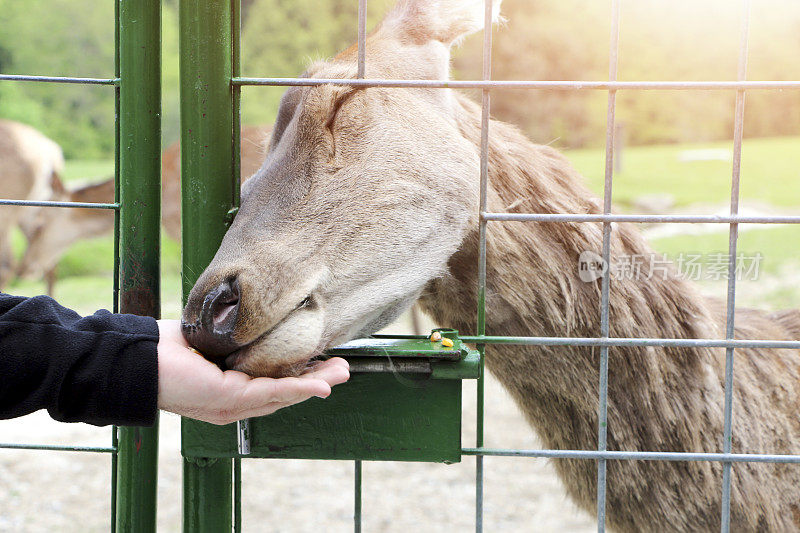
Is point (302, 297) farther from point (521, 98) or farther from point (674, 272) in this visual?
point (521, 98)

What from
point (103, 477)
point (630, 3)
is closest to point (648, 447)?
point (103, 477)

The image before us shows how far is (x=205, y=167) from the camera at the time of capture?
1488 millimetres

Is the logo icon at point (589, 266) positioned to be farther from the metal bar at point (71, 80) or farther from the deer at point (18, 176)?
the deer at point (18, 176)

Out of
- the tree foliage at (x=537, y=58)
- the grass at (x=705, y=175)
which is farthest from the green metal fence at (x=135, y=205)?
the tree foliage at (x=537, y=58)

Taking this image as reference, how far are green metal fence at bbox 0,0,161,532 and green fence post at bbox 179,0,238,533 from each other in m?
0.08

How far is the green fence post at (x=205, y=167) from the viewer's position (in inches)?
57.2

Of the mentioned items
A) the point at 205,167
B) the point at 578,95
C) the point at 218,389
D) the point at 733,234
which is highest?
the point at 578,95

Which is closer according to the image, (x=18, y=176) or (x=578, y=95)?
(x=18, y=176)

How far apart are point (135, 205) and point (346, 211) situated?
41 centimetres

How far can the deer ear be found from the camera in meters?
1.97

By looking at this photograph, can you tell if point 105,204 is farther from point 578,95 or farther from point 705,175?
point 578,95

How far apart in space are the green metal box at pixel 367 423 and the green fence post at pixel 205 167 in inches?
2.8

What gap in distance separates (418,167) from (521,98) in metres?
17.7

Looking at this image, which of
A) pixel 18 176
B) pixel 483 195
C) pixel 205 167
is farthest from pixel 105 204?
pixel 18 176
